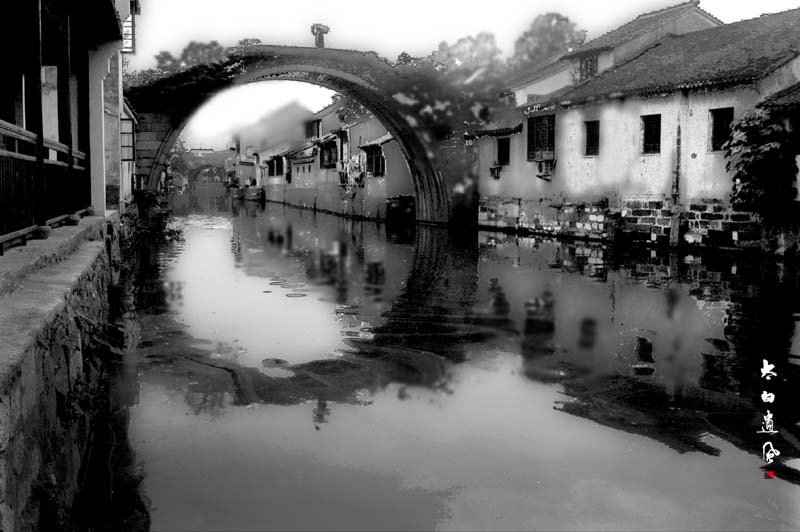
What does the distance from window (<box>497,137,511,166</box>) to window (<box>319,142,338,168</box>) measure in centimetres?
1530

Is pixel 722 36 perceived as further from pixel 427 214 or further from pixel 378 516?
pixel 378 516

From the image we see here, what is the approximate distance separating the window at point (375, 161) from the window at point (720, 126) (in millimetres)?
16030

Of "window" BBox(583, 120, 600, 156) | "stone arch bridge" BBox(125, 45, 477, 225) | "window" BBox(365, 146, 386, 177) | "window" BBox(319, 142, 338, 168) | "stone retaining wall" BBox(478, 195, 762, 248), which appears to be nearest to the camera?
"stone retaining wall" BBox(478, 195, 762, 248)

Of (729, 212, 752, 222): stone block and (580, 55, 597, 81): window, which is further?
(580, 55, 597, 81): window

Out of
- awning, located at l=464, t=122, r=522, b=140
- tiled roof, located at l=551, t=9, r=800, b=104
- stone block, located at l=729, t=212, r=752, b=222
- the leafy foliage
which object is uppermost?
tiled roof, located at l=551, t=9, r=800, b=104

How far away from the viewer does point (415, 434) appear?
14.8 feet

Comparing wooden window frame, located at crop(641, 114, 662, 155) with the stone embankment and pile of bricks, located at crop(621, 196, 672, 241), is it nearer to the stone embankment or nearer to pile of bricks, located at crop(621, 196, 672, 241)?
pile of bricks, located at crop(621, 196, 672, 241)

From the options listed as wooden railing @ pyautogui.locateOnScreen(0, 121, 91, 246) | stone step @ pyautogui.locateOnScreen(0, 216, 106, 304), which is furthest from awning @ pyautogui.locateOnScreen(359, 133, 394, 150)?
stone step @ pyautogui.locateOnScreen(0, 216, 106, 304)

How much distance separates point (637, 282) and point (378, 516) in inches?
360

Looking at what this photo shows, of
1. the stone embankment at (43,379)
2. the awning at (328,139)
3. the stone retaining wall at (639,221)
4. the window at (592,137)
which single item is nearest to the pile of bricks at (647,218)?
the stone retaining wall at (639,221)

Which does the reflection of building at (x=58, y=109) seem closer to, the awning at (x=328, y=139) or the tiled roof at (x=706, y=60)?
the tiled roof at (x=706, y=60)

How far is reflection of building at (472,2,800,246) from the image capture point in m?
18.0

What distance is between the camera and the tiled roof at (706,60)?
17859mm

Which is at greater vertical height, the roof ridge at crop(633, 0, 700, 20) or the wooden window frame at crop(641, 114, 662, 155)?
the roof ridge at crop(633, 0, 700, 20)
